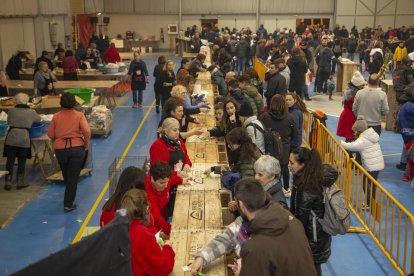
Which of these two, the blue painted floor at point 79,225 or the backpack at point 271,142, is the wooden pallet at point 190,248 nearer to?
the blue painted floor at point 79,225

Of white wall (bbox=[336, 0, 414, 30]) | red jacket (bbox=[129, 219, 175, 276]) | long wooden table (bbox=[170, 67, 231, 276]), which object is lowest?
long wooden table (bbox=[170, 67, 231, 276])

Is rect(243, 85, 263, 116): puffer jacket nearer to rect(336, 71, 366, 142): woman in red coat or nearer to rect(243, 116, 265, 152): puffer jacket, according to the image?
rect(336, 71, 366, 142): woman in red coat

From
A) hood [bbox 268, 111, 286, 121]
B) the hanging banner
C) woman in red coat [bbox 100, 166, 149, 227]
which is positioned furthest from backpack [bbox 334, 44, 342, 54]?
woman in red coat [bbox 100, 166, 149, 227]

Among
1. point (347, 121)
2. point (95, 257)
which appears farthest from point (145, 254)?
point (347, 121)

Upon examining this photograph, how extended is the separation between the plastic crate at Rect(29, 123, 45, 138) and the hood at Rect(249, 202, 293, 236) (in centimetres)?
715

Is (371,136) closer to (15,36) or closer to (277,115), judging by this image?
(277,115)

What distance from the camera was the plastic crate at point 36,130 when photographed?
9.58m

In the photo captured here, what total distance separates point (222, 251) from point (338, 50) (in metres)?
18.6

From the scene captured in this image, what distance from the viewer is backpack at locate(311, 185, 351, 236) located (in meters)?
4.88

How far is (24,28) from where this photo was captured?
20828 millimetres

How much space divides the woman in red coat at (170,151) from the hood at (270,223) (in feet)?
9.53

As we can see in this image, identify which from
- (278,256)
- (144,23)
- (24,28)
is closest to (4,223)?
(278,256)

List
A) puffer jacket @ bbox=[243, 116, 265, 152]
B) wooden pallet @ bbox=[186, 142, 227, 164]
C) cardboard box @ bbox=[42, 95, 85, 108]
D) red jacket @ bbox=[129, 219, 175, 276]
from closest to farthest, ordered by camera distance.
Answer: red jacket @ bbox=[129, 219, 175, 276] → wooden pallet @ bbox=[186, 142, 227, 164] → puffer jacket @ bbox=[243, 116, 265, 152] → cardboard box @ bbox=[42, 95, 85, 108]

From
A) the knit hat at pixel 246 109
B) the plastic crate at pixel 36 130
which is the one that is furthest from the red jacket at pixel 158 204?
the plastic crate at pixel 36 130
